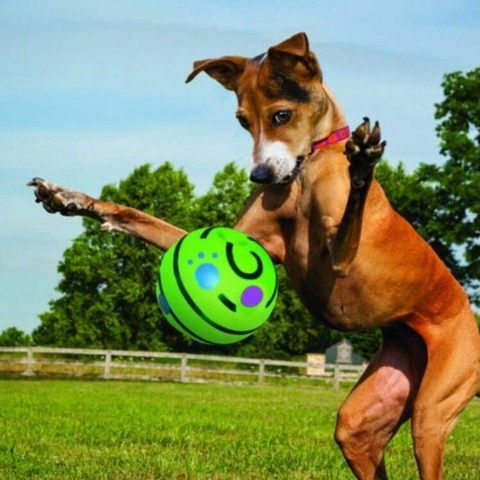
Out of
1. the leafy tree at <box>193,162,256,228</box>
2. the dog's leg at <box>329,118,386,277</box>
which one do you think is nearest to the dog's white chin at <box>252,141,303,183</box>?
the dog's leg at <box>329,118,386,277</box>

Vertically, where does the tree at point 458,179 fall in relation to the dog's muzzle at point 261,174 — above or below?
above

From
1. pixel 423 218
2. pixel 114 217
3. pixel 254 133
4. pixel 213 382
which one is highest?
pixel 423 218

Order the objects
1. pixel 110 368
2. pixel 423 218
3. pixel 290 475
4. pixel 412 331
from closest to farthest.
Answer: pixel 412 331 < pixel 290 475 < pixel 110 368 < pixel 423 218

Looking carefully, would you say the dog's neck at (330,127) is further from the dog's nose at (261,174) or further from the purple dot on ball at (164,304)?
the purple dot on ball at (164,304)

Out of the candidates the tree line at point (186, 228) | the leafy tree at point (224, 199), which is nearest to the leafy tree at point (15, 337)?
the tree line at point (186, 228)

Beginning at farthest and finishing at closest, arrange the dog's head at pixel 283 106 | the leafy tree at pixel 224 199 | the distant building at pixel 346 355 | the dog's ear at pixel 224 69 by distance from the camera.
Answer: the leafy tree at pixel 224 199 → the distant building at pixel 346 355 → the dog's ear at pixel 224 69 → the dog's head at pixel 283 106

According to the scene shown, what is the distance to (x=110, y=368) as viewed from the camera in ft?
107

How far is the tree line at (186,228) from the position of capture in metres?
41.0

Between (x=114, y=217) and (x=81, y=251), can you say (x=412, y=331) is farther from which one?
(x=81, y=251)

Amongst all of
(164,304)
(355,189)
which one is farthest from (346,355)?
(355,189)

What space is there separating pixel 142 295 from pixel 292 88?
3840 centimetres

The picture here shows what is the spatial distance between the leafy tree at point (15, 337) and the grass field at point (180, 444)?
2681cm

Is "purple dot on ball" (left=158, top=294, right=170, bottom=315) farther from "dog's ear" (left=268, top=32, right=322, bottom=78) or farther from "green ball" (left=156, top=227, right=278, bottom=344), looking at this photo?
"dog's ear" (left=268, top=32, right=322, bottom=78)

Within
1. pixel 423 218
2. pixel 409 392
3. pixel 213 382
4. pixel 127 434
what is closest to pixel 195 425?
pixel 127 434
